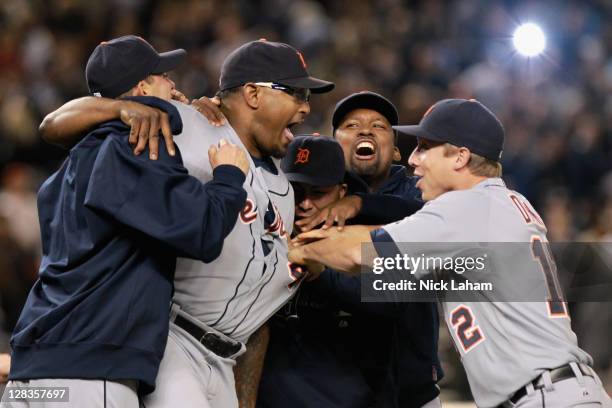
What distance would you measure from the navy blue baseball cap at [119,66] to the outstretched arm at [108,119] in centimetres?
21

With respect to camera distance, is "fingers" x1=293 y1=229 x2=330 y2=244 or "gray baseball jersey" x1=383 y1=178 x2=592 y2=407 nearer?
"gray baseball jersey" x1=383 y1=178 x2=592 y2=407

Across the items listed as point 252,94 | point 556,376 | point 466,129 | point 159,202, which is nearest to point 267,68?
point 252,94

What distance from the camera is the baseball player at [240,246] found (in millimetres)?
3420

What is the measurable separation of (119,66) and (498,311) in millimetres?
1650

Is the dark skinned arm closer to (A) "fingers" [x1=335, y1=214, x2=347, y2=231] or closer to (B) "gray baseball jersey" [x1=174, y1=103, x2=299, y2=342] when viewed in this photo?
(B) "gray baseball jersey" [x1=174, y1=103, x2=299, y2=342]

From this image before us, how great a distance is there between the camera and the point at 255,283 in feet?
11.8

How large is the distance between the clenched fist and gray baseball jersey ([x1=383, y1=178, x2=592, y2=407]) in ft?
1.94

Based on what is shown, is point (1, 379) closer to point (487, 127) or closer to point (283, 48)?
point (283, 48)

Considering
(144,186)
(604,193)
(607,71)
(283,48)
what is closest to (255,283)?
(144,186)

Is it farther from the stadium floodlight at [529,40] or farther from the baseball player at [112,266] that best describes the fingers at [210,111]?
the stadium floodlight at [529,40]

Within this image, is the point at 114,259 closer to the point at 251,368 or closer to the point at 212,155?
the point at 212,155

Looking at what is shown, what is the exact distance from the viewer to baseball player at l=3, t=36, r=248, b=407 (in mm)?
3074

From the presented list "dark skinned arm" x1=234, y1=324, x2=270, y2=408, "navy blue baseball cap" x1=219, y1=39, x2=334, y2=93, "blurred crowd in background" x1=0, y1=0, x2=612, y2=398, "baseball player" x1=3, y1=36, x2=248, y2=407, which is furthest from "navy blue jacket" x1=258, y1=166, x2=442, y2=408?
"blurred crowd in background" x1=0, y1=0, x2=612, y2=398

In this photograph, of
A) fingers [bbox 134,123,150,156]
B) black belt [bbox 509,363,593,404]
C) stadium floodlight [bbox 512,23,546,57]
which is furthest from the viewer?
stadium floodlight [bbox 512,23,546,57]
